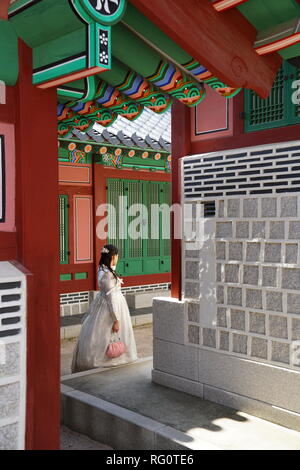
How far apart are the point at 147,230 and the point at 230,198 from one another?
24.5 feet

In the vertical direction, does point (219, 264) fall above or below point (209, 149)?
below

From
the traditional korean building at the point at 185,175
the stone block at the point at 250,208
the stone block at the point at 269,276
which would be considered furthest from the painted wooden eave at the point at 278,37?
the stone block at the point at 269,276

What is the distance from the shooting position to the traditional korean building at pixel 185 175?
3.30m

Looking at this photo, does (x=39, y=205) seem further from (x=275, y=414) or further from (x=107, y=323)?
(x=107, y=323)

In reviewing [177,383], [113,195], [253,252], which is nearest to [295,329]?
[253,252]

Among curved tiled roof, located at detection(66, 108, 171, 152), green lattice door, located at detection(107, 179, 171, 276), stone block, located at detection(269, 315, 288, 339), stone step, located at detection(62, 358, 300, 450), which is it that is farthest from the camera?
green lattice door, located at detection(107, 179, 171, 276)

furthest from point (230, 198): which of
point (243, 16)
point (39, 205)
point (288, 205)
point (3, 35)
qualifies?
point (3, 35)

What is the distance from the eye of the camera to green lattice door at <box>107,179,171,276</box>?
1188cm

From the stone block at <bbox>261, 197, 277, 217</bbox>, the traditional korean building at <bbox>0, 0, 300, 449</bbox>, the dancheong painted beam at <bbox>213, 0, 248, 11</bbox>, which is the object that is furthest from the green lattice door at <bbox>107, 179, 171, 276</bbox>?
the dancheong painted beam at <bbox>213, 0, 248, 11</bbox>

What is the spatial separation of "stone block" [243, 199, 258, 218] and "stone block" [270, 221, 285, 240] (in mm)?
227

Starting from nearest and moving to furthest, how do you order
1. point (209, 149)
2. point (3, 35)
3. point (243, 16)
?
point (3, 35) < point (243, 16) < point (209, 149)

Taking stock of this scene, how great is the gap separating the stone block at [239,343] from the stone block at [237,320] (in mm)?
85

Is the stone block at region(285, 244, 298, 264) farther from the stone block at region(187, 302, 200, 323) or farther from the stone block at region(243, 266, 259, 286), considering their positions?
the stone block at region(187, 302, 200, 323)

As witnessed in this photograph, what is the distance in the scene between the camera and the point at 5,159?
3451 millimetres
